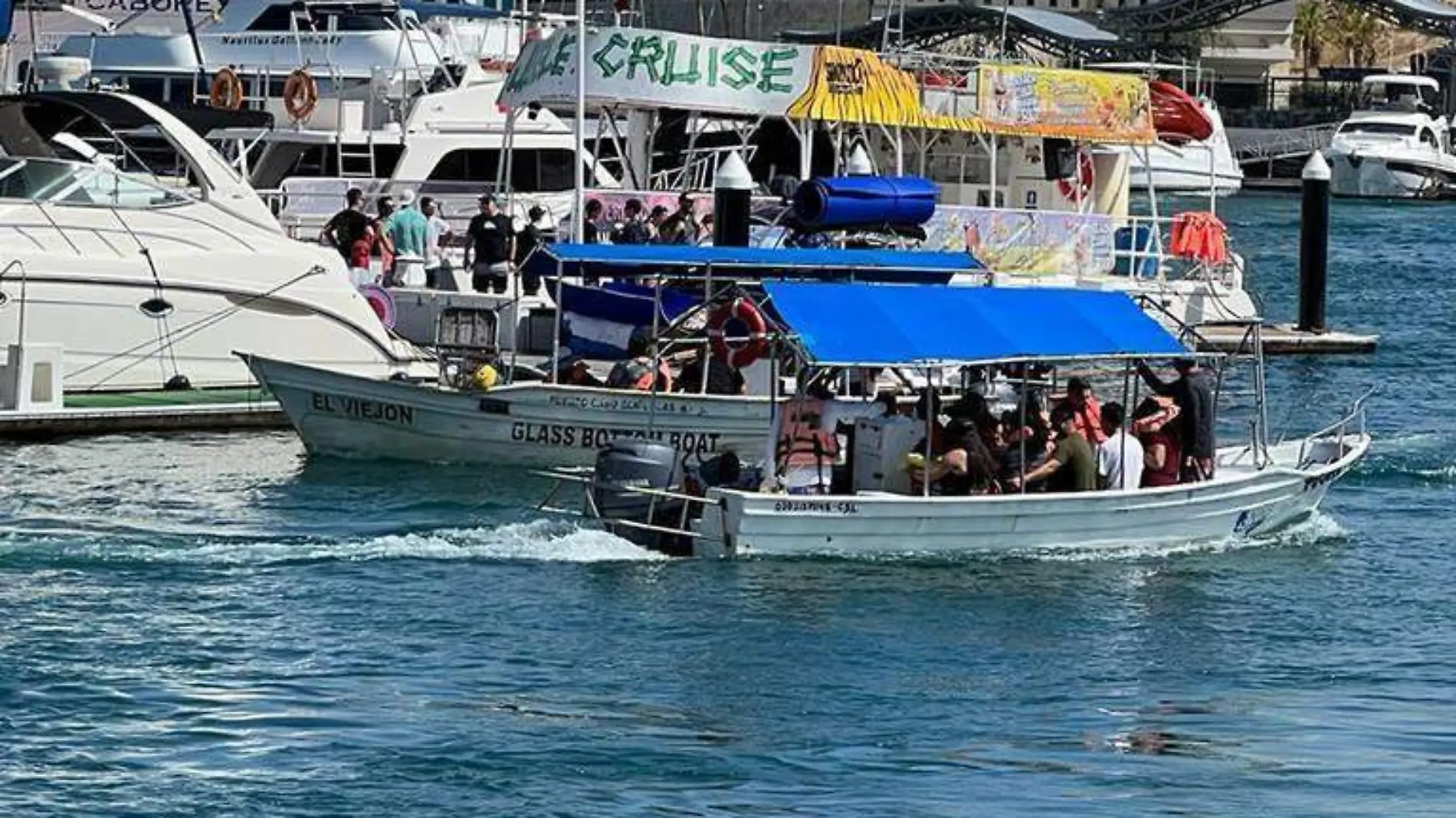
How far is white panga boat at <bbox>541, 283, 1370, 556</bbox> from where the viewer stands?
24.0 meters

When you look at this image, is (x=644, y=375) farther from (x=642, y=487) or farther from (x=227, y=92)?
(x=227, y=92)

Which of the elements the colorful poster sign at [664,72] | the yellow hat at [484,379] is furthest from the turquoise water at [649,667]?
the colorful poster sign at [664,72]

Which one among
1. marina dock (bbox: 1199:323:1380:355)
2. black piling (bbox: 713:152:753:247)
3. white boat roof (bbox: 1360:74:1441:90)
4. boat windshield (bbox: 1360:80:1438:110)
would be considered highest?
white boat roof (bbox: 1360:74:1441:90)

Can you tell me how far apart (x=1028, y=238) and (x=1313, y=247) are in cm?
479

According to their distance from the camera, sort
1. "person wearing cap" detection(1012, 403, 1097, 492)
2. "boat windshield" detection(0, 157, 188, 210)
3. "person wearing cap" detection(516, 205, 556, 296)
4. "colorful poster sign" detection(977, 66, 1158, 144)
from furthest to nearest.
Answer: "colorful poster sign" detection(977, 66, 1158, 144)
"person wearing cap" detection(516, 205, 556, 296)
"boat windshield" detection(0, 157, 188, 210)
"person wearing cap" detection(1012, 403, 1097, 492)


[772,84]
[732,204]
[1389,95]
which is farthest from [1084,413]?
[1389,95]

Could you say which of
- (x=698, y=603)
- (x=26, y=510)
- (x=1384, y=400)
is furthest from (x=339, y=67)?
(x=698, y=603)

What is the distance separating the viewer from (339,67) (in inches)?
2016

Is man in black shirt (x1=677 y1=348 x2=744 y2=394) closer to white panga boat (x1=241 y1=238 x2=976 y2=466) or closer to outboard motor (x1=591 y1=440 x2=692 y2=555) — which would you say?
white panga boat (x1=241 y1=238 x2=976 y2=466)

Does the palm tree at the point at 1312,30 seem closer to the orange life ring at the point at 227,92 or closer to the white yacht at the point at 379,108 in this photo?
the white yacht at the point at 379,108

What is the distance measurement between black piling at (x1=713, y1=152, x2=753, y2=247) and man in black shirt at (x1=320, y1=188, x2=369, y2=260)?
489 centimetres

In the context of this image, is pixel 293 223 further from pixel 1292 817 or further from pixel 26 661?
pixel 1292 817

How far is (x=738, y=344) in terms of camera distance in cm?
3019

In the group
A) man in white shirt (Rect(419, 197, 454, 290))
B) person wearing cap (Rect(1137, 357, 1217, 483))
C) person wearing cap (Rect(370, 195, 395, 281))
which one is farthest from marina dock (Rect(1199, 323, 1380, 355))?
person wearing cap (Rect(1137, 357, 1217, 483))
